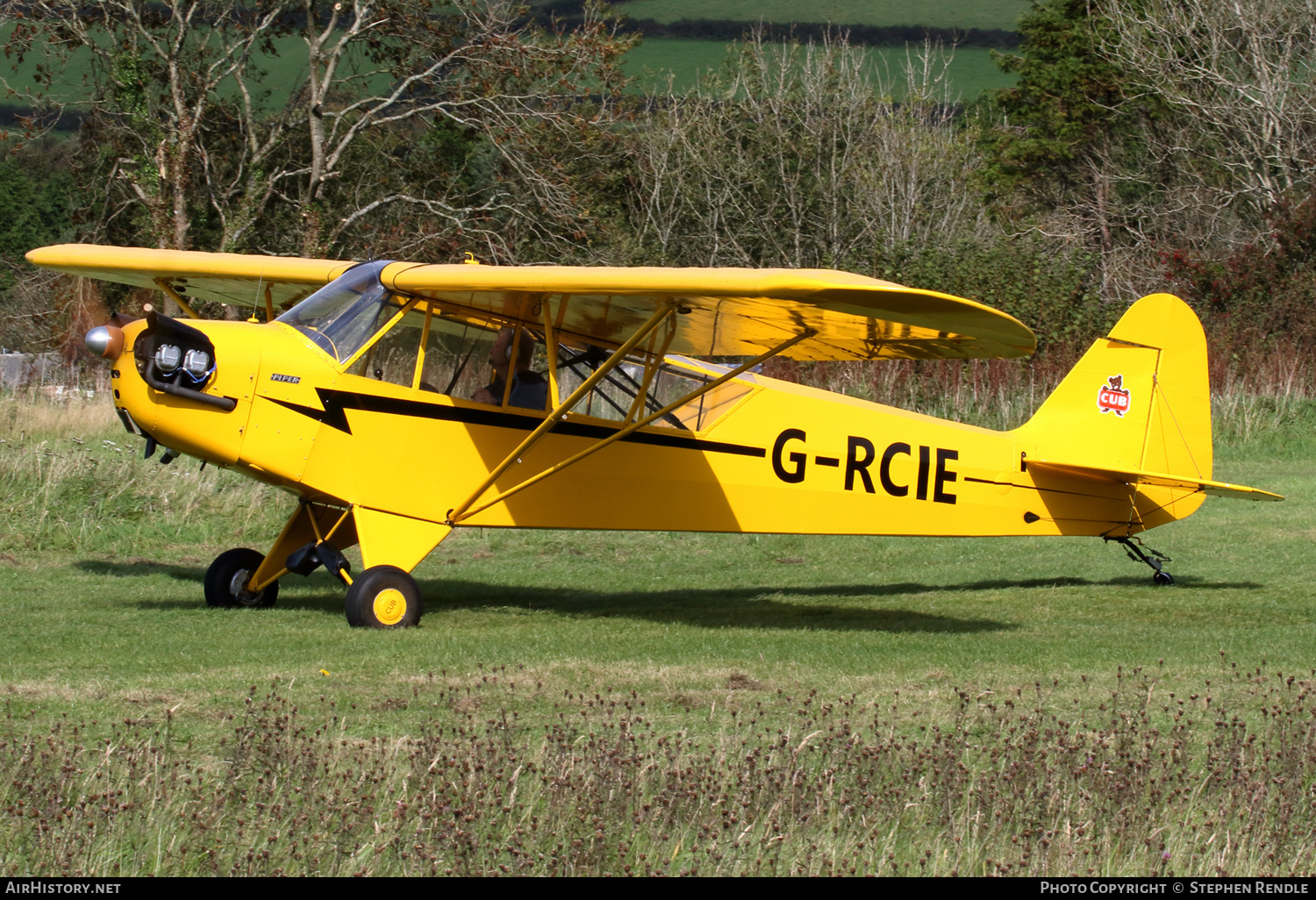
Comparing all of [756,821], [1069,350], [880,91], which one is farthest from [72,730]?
[880,91]

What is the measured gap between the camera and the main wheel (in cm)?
813

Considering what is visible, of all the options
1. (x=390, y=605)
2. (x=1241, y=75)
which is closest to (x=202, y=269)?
(x=390, y=605)

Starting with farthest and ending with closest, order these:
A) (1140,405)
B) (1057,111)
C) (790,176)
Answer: (1057,111), (790,176), (1140,405)

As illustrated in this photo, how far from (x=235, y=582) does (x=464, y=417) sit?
222cm

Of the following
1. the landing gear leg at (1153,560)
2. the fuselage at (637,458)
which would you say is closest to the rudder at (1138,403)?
the fuselage at (637,458)

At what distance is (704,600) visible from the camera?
1055cm

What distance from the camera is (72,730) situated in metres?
→ 5.32

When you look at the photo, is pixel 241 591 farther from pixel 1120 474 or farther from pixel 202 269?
pixel 1120 474

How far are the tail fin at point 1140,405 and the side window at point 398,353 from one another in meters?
5.23

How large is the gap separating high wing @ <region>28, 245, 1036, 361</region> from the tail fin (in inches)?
90.9

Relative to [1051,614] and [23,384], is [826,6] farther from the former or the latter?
[1051,614]

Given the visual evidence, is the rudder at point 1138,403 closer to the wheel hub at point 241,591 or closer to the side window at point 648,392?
the side window at point 648,392

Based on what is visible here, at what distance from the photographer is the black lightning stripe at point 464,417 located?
8.31 meters

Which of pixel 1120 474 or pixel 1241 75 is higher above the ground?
pixel 1241 75
